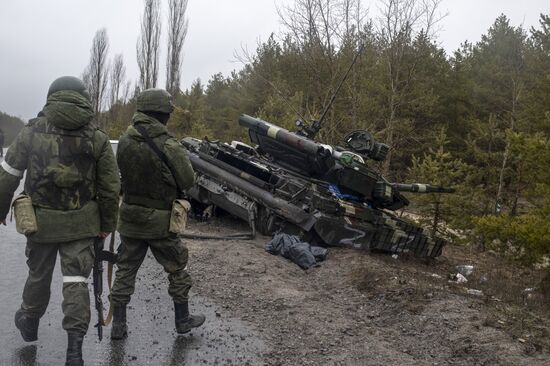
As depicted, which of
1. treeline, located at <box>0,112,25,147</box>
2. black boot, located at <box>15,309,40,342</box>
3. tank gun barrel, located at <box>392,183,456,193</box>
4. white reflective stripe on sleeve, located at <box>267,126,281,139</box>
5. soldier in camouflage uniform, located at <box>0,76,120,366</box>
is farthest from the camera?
treeline, located at <box>0,112,25,147</box>

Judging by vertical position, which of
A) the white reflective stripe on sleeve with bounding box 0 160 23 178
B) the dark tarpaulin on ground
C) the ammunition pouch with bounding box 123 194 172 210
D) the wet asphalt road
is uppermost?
the white reflective stripe on sleeve with bounding box 0 160 23 178

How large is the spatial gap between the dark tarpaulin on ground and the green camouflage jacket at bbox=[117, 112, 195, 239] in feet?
11.4

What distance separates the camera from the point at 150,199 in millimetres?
4676

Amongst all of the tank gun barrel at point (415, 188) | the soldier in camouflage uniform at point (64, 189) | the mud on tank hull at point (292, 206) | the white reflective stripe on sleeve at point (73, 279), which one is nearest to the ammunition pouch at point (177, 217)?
the soldier in camouflage uniform at point (64, 189)

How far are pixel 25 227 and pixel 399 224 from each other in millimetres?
7016

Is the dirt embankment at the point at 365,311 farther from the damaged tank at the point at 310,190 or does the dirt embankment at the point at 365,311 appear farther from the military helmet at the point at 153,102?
the military helmet at the point at 153,102

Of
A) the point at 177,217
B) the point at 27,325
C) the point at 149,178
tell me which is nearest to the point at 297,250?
the point at 177,217

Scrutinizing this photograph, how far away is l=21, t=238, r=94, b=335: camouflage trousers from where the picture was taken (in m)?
3.84

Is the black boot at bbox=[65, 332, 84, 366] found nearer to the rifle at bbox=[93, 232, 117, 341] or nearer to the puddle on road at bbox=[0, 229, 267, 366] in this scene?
the puddle on road at bbox=[0, 229, 267, 366]

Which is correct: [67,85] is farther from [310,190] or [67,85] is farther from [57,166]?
[310,190]

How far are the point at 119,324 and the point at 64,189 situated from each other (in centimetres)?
131

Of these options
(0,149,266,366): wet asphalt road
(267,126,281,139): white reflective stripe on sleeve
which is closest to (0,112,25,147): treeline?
(267,126,281,139): white reflective stripe on sleeve

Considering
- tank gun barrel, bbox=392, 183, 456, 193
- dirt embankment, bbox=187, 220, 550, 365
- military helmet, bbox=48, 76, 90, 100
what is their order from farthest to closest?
tank gun barrel, bbox=392, 183, 456, 193 < dirt embankment, bbox=187, 220, 550, 365 < military helmet, bbox=48, 76, 90, 100

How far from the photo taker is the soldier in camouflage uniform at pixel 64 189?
389cm
